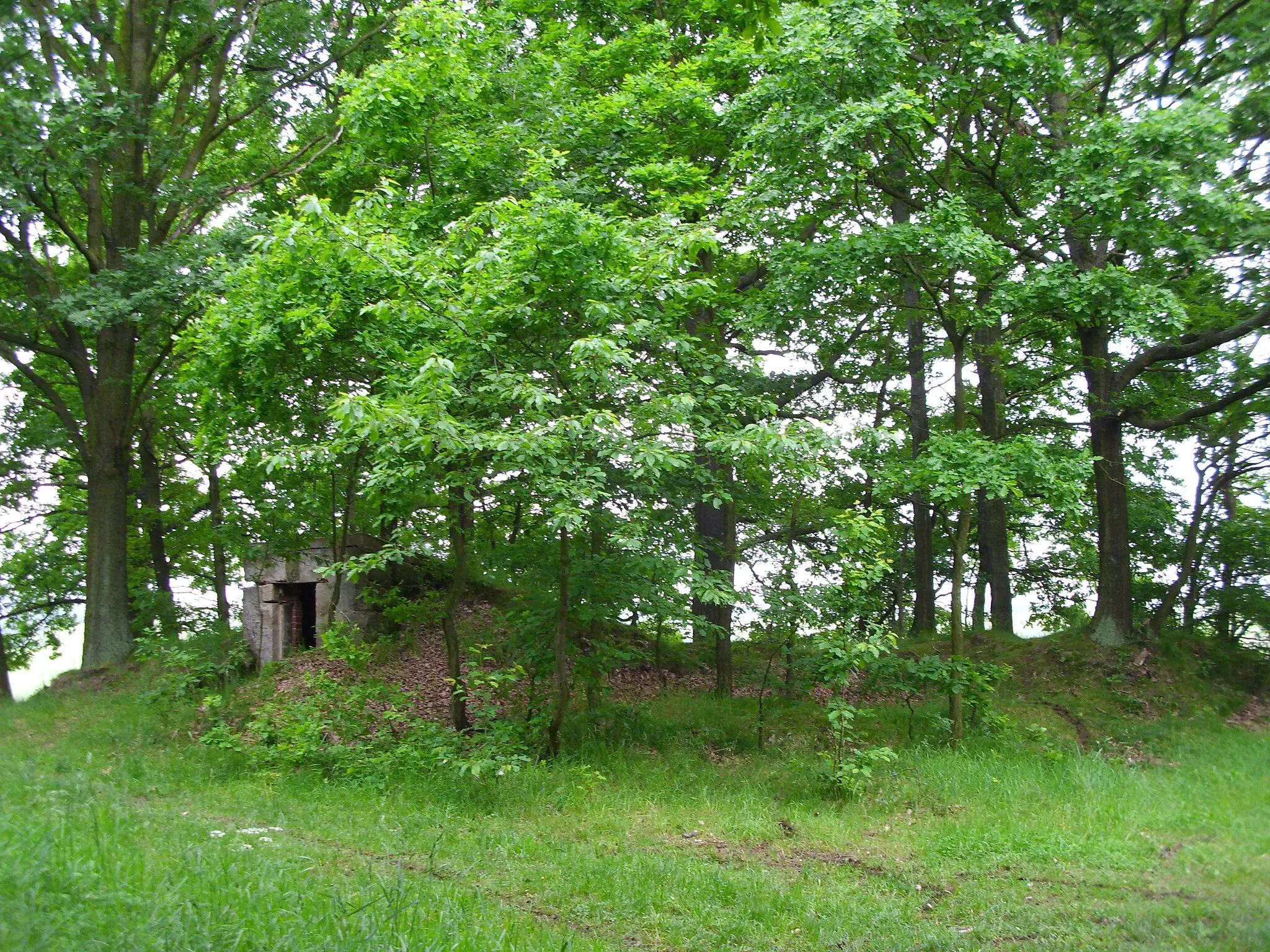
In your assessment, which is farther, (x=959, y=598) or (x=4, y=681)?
(x=4, y=681)

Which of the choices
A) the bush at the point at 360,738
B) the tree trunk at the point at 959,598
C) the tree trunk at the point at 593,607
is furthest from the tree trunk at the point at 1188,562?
the bush at the point at 360,738

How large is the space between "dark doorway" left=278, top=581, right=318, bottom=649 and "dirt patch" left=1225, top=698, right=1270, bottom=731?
12646mm

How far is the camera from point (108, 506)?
16.2 meters

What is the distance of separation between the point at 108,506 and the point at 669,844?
12717 mm

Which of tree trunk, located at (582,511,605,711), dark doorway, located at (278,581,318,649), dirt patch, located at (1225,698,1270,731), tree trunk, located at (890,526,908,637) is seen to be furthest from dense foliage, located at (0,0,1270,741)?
tree trunk, located at (890,526,908,637)

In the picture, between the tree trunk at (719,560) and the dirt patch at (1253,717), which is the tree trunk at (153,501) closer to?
the tree trunk at (719,560)

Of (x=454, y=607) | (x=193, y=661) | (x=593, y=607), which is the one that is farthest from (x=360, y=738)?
(x=193, y=661)

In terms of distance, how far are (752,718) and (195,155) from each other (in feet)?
42.3

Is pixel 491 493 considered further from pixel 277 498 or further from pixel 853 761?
pixel 277 498

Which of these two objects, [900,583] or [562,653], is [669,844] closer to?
[562,653]

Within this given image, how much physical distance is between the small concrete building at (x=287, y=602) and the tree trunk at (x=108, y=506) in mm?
2511

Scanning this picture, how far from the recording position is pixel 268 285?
1010cm

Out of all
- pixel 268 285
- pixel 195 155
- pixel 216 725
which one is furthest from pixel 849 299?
pixel 195 155

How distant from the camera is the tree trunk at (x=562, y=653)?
10094 millimetres
